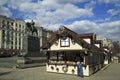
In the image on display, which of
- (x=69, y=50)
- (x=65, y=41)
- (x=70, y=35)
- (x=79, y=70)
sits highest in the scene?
(x=70, y=35)

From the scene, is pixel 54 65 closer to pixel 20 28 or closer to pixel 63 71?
pixel 63 71

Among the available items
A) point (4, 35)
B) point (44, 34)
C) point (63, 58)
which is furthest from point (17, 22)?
point (63, 58)

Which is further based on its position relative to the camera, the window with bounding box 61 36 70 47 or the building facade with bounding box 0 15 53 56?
the building facade with bounding box 0 15 53 56

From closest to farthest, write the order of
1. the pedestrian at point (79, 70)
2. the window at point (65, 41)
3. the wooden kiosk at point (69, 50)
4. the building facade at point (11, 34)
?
1. the pedestrian at point (79, 70)
2. the wooden kiosk at point (69, 50)
3. the window at point (65, 41)
4. the building facade at point (11, 34)

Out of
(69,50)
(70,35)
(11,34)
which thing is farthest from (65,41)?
(11,34)

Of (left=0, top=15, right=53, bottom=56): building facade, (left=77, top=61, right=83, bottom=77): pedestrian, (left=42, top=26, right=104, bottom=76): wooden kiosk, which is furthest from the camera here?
(left=0, top=15, right=53, bottom=56): building facade

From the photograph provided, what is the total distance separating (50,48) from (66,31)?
118 inches

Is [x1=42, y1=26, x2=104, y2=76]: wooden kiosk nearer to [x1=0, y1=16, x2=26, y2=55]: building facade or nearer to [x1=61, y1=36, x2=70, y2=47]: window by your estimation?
[x1=61, y1=36, x2=70, y2=47]: window

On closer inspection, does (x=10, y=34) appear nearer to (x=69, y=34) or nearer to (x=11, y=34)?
(x=11, y=34)

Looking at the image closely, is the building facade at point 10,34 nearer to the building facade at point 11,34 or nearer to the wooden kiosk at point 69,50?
the building facade at point 11,34

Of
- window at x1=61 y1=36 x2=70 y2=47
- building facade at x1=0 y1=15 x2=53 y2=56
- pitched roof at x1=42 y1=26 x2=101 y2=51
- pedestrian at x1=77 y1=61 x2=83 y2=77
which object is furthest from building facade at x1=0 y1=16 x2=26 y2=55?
pedestrian at x1=77 y1=61 x2=83 y2=77

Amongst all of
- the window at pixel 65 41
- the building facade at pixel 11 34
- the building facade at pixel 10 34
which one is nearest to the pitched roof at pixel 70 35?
the window at pixel 65 41

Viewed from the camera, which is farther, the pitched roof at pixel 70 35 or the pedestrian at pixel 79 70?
the pitched roof at pixel 70 35

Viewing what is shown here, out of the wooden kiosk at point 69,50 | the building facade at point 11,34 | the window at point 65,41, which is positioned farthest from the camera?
the building facade at point 11,34
